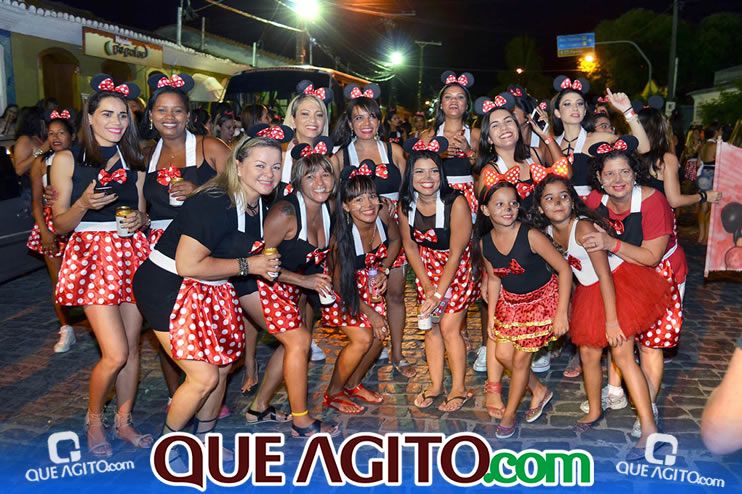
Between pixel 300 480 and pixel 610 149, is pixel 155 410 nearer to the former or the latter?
pixel 300 480

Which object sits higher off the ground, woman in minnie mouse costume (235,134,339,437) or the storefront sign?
the storefront sign

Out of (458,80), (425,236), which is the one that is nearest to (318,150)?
(425,236)

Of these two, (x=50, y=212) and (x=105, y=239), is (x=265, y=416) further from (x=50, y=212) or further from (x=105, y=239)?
(x=50, y=212)

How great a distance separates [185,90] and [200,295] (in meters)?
1.67

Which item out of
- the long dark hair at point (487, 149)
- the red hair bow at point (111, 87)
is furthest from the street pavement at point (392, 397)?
the red hair bow at point (111, 87)

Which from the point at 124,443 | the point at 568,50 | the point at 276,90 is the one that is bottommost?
the point at 124,443

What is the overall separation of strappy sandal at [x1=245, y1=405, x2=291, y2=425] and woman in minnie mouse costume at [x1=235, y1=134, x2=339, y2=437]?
0.94 feet

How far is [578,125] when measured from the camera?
17.2ft

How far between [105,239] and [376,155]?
2283 mm

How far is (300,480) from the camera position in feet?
11.8

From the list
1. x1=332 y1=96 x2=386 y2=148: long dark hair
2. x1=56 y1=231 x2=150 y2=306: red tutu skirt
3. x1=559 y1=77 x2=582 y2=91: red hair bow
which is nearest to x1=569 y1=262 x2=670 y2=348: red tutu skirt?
x1=559 y1=77 x2=582 y2=91: red hair bow

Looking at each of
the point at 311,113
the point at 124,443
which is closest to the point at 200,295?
the point at 124,443

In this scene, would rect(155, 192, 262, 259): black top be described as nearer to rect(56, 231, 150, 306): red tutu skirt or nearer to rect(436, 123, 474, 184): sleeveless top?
rect(56, 231, 150, 306): red tutu skirt

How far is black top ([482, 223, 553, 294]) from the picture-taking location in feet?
13.2
